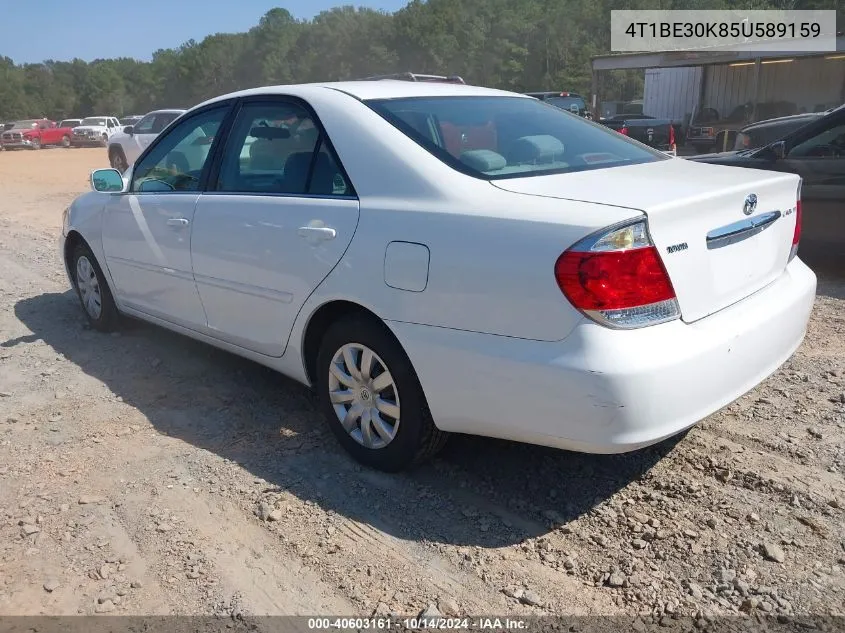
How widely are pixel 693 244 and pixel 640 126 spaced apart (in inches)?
756

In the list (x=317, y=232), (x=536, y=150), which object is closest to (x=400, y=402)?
(x=317, y=232)

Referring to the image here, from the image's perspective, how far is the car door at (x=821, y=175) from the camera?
612 centimetres

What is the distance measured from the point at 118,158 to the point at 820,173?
17221 mm

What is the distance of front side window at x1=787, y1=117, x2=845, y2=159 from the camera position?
6258mm

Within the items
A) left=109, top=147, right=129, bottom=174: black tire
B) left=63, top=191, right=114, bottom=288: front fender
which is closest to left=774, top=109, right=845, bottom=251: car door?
left=63, top=191, right=114, bottom=288: front fender

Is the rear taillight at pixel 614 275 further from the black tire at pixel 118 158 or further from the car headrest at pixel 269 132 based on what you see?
the black tire at pixel 118 158

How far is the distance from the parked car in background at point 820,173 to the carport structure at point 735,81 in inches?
518

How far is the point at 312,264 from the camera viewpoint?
3230mm

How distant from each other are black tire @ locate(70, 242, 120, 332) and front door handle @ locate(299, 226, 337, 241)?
8.25 feet

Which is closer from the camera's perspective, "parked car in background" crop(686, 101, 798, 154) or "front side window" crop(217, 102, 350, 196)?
"front side window" crop(217, 102, 350, 196)

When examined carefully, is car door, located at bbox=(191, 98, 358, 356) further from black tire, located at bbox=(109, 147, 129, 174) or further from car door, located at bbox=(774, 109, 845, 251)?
black tire, located at bbox=(109, 147, 129, 174)

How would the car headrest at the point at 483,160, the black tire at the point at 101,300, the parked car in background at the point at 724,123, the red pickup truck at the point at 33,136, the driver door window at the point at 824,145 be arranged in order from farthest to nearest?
the red pickup truck at the point at 33,136
the parked car in background at the point at 724,123
the driver door window at the point at 824,145
the black tire at the point at 101,300
the car headrest at the point at 483,160

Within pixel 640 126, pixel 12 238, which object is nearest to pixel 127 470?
pixel 12 238

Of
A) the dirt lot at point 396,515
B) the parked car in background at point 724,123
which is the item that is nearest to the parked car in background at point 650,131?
the parked car in background at point 724,123
